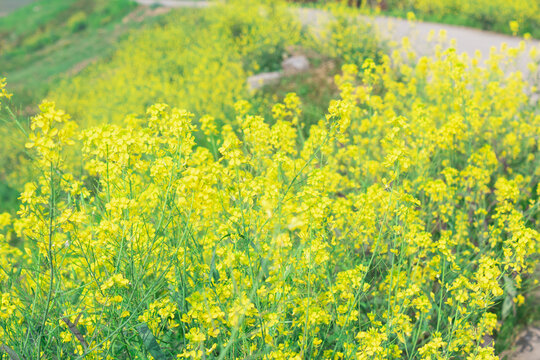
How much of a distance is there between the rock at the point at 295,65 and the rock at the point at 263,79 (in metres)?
0.28

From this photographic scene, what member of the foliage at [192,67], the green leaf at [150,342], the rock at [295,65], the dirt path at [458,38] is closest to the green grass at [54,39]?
the foliage at [192,67]

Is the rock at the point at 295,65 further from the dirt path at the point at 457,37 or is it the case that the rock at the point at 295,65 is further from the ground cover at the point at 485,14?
the ground cover at the point at 485,14

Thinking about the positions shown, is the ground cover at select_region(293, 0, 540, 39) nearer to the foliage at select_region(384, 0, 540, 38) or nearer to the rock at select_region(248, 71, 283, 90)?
the foliage at select_region(384, 0, 540, 38)

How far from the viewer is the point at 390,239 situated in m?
2.94

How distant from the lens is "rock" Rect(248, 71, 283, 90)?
26.5 feet

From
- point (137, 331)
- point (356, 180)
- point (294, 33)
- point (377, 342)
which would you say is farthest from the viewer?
point (294, 33)

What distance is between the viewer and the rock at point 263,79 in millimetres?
8062

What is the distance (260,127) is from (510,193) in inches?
69.5

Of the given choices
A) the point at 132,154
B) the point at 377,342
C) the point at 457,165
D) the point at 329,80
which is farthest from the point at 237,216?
the point at 329,80

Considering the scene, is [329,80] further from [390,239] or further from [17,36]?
[17,36]

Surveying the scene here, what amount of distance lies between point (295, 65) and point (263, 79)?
2.92 feet

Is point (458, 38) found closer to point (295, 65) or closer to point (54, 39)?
point (295, 65)

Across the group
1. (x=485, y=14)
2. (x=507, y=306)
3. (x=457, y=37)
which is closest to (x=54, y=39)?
(x=457, y=37)

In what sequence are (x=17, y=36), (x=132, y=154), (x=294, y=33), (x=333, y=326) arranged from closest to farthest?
(x=132, y=154) < (x=333, y=326) < (x=294, y=33) < (x=17, y=36)
